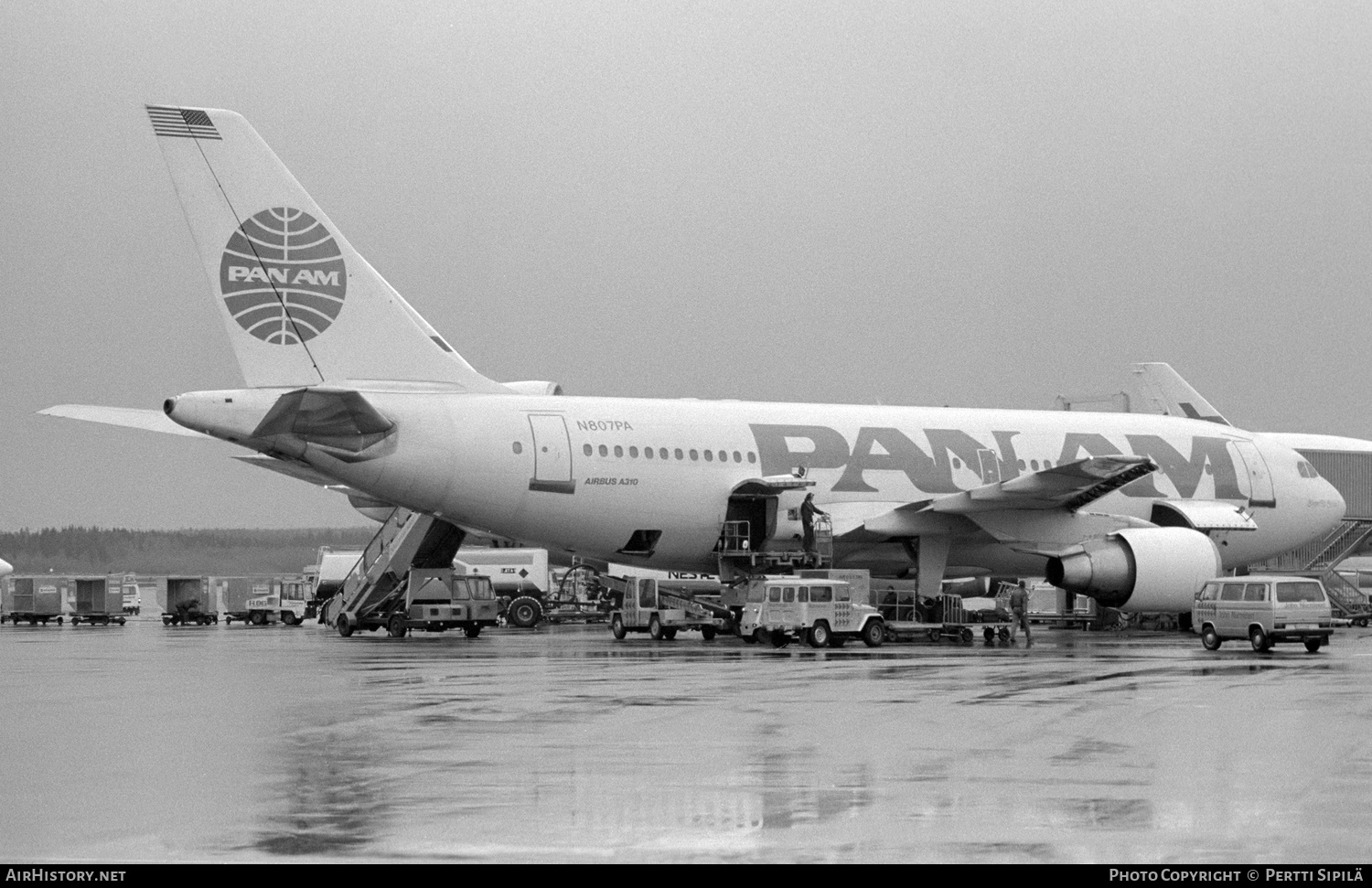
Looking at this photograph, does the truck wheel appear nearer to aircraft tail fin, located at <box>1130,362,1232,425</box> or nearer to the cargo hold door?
the cargo hold door

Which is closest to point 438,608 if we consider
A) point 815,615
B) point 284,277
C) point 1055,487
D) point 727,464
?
point 727,464

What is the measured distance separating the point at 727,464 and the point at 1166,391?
37.1 metres

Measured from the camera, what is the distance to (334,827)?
10062 millimetres

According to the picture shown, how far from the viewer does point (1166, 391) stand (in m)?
68.9

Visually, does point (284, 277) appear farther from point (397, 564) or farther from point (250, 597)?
point (250, 597)

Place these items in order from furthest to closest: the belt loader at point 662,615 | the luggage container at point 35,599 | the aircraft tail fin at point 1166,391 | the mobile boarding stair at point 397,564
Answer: the aircraft tail fin at point 1166,391 → the luggage container at point 35,599 → the mobile boarding stair at point 397,564 → the belt loader at point 662,615

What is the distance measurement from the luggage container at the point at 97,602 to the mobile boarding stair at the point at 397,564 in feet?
58.7

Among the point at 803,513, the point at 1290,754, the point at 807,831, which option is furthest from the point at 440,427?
the point at 807,831

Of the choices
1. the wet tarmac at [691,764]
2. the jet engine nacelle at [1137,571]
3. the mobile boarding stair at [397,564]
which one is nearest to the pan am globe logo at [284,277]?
the wet tarmac at [691,764]

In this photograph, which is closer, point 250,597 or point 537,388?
point 537,388

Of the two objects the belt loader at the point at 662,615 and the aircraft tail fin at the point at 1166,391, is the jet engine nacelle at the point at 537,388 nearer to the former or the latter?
the belt loader at the point at 662,615

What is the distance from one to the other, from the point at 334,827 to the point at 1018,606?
2780cm

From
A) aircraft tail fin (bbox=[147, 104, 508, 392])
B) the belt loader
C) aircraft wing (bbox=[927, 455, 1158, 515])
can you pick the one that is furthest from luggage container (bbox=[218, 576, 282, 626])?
aircraft wing (bbox=[927, 455, 1158, 515])

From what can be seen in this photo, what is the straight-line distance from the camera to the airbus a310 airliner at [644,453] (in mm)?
31938
